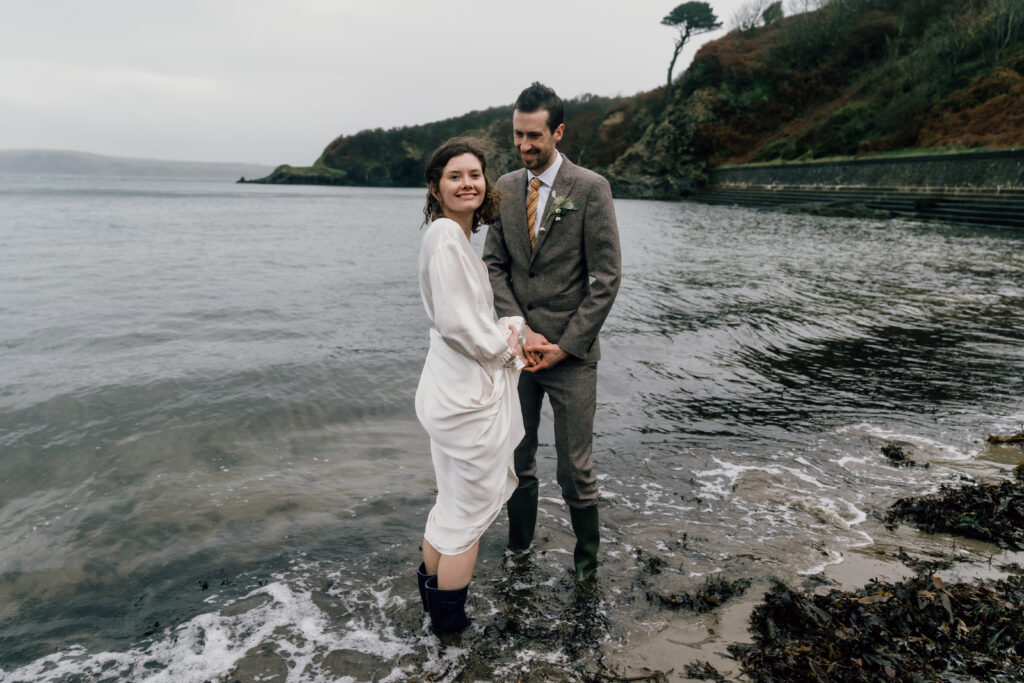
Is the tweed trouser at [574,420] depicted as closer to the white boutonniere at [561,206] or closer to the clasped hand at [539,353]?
the clasped hand at [539,353]

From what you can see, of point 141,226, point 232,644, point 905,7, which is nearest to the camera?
point 232,644

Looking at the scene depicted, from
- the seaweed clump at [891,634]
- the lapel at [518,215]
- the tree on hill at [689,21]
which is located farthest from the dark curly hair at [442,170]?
the tree on hill at [689,21]

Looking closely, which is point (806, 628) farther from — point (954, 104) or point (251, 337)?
point (954, 104)

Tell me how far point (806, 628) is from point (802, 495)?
1.75 m

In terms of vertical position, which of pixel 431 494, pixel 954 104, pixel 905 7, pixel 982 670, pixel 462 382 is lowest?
pixel 431 494

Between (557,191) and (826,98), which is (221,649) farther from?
(826,98)

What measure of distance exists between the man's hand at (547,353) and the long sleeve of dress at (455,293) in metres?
0.48

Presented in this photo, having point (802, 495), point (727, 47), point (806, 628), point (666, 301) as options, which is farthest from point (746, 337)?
point (727, 47)

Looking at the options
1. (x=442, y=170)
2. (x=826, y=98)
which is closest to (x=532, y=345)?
(x=442, y=170)

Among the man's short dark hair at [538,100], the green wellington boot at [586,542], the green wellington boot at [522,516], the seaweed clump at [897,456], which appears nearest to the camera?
the man's short dark hair at [538,100]

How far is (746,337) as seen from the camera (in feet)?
29.8

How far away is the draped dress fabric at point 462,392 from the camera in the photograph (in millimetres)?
2393

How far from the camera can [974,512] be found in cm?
360

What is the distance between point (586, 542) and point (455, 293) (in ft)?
5.48
